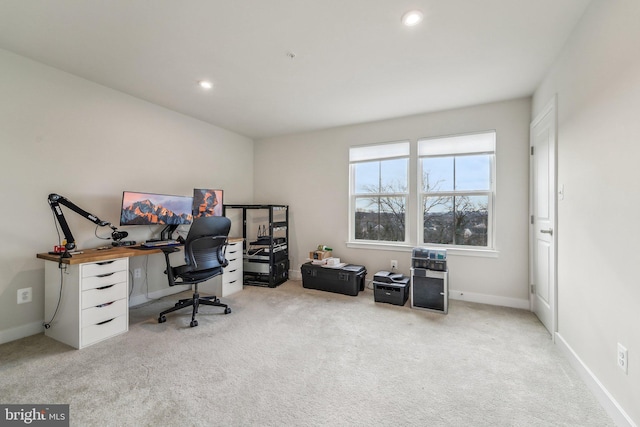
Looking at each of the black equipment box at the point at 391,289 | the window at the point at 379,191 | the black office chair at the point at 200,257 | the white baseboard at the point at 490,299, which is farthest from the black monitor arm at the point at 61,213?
the white baseboard at the point at 490,299

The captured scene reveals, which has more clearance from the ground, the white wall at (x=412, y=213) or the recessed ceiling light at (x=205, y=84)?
the recessed ceiling light at (x=205, y=84)

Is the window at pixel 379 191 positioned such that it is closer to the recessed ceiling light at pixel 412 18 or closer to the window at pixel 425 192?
the window at pixel 425 192

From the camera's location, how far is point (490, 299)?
3.11m

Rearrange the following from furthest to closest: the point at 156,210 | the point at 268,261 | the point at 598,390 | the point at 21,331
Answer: the point at 268,261
the point at 156,210
the point at 21,331
the point at 598,390

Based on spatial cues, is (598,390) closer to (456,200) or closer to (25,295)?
(456,200)

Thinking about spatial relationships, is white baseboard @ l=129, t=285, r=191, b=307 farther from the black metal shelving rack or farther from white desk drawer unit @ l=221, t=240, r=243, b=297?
the black metal shelving rack

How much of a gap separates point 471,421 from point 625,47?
2.12 metres

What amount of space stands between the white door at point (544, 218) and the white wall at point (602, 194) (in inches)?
6.0

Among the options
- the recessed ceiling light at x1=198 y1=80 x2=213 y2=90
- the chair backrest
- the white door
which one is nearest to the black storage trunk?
the white door

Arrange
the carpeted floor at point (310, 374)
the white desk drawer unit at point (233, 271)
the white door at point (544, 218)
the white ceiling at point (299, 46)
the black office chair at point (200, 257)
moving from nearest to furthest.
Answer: the carpeted floor at point (310, 374) < the white ceiling at point (299, 46) < the white door at point (544, 218) < the black office chair at point (200, 257) < the white desk drawer unit at point (233, 271)

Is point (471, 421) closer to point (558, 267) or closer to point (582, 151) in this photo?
point (558, 267)

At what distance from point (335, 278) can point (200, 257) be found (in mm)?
1784

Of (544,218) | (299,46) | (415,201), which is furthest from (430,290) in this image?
(299,46)

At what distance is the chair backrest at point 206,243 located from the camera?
8.29ft
